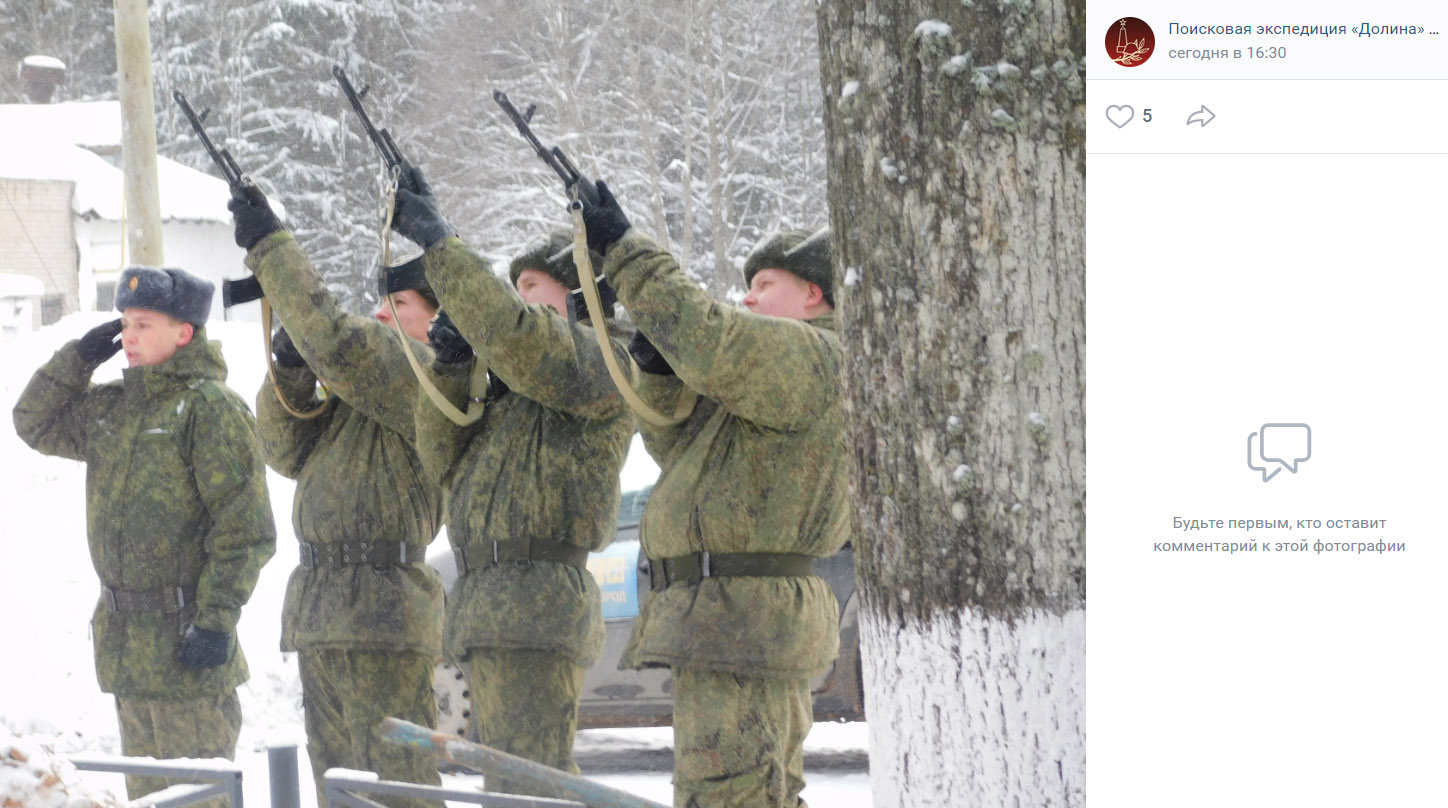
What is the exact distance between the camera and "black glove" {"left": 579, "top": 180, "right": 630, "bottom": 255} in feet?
11.1

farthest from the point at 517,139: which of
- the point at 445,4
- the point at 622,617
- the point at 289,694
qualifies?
the point at 622,617

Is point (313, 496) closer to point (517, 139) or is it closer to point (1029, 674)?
point (1029, 674)

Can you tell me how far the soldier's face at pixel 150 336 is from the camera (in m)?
4.94

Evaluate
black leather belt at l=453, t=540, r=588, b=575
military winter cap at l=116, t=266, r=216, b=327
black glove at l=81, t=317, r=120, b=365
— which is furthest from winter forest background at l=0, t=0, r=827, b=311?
black leather belt at l=453, t=540, r=588, b=575

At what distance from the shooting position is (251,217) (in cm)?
451

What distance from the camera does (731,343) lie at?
3.31 meters

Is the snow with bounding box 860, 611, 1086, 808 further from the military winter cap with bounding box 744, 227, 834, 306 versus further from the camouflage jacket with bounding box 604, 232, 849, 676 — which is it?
the military winter cap with bounding box 744, 227, 834, 306

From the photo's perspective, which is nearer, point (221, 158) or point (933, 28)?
point (933, 28)

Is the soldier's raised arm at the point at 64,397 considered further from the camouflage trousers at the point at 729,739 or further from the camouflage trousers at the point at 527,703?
the camouflage trousers at the point at 729,739
